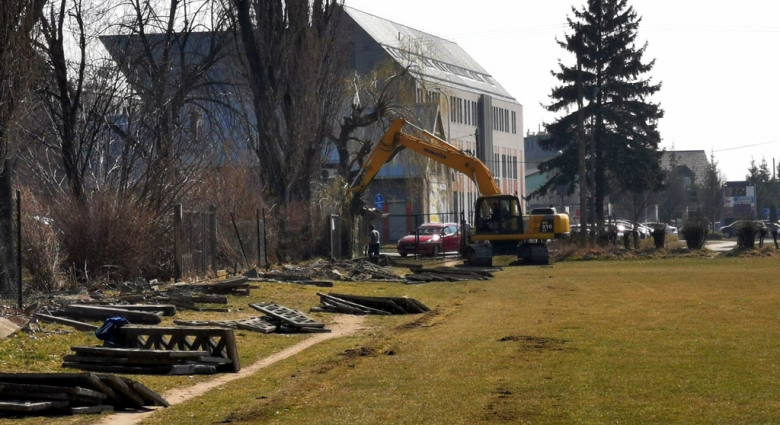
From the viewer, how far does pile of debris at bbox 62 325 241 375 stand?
13.9 meters

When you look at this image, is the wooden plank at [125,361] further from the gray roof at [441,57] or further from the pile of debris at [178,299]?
the gray roof at [441,57]

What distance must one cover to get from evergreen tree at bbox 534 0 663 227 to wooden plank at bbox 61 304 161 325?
51332 mm

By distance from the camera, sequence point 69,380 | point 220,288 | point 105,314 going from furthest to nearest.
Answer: point 220,288
point 105,314
point 69,380

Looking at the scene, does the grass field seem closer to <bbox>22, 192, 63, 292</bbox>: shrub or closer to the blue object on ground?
the blue object on ground

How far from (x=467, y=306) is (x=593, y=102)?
44.2 meters

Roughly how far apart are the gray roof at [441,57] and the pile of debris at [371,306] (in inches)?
2107

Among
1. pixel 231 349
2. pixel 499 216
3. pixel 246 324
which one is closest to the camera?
pixel 231 349

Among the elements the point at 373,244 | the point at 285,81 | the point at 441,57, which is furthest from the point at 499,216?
the point at 441,57

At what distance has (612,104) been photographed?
2699 inches

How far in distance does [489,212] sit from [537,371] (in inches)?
1351

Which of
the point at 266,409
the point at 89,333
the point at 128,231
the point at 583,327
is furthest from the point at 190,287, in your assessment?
the point at 266,409

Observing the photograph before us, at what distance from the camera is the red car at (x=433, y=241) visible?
57.7 metres

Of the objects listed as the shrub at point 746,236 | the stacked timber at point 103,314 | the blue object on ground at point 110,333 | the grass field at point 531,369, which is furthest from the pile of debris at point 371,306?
the shrub at point 746,236

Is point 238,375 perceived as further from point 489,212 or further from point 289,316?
point 489,212
